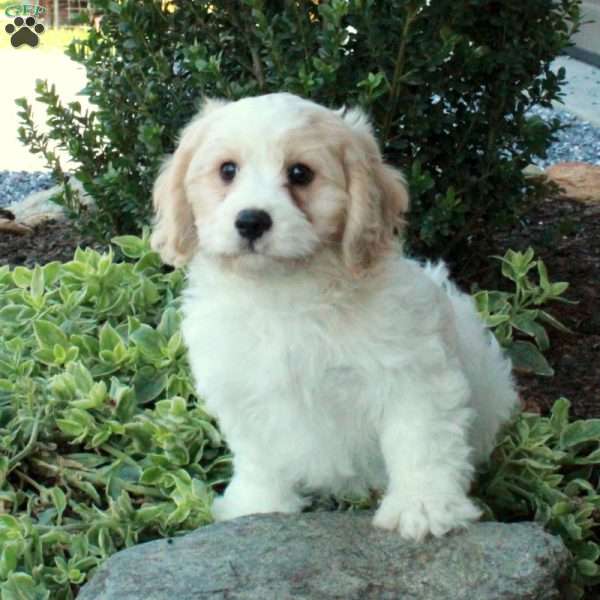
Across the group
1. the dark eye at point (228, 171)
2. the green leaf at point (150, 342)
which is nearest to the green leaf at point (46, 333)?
the green leaf at point (150, 342)

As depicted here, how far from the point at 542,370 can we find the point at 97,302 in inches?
77.1

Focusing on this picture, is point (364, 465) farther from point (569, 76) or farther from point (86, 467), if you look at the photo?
point (569, 76)

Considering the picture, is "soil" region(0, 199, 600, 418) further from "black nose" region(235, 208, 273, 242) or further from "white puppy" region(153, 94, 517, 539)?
"black nose" region(235, 208, 273, 242)

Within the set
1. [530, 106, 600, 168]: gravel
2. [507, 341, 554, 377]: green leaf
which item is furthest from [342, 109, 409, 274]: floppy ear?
[530, 106, 600, 168]: gravel

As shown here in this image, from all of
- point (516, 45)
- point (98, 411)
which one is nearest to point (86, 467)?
point (98, 411)

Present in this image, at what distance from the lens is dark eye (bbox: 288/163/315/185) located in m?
3.11

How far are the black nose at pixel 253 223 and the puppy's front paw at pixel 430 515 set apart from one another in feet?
3.05

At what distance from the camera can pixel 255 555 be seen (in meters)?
3.25

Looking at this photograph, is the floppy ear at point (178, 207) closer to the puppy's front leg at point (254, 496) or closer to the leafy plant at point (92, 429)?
the puppy's front leg at point (254, 496)

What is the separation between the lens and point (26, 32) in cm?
1335

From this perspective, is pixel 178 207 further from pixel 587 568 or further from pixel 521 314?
pixel 521 314

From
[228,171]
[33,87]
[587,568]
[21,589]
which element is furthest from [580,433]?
[33,87]

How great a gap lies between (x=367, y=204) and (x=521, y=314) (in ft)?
6.42

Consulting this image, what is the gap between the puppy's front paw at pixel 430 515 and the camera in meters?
3.30
